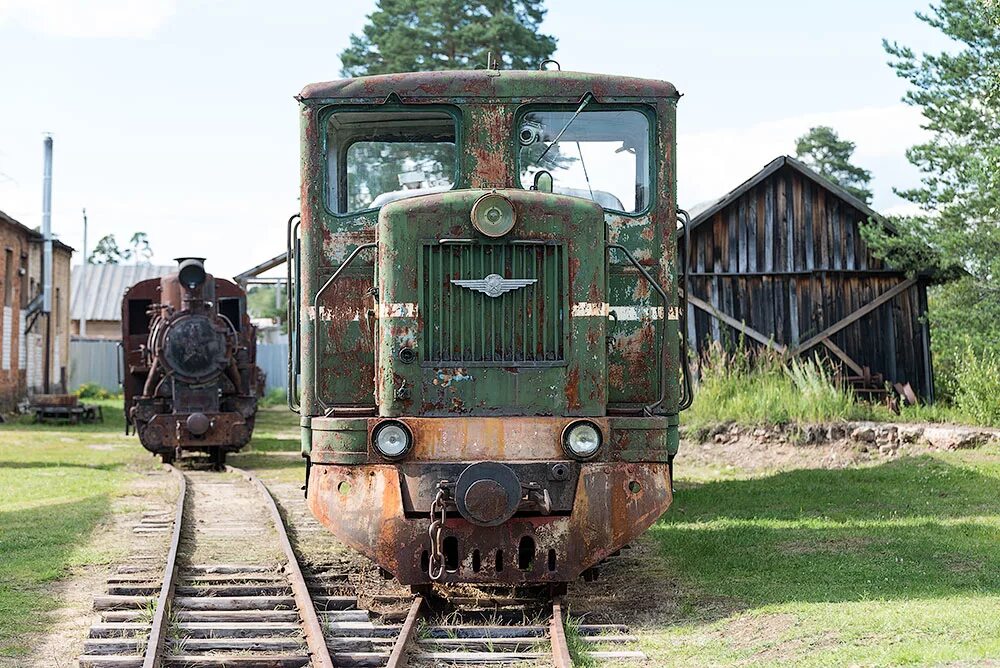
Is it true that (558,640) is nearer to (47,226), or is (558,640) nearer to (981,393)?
(981,393)

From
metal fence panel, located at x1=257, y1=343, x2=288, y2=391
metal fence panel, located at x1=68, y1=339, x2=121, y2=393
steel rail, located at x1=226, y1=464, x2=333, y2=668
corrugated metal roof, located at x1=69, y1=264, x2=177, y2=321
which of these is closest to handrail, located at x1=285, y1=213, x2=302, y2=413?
steel rail, located at x1=226, y1=464, x2=333, y2=668

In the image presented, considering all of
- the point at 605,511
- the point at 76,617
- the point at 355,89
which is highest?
the point at 355,89

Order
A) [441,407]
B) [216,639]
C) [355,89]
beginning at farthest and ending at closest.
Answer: [355,89] → [441,407] → [216,639]

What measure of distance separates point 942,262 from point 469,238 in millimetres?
13096

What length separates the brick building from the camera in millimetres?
30203

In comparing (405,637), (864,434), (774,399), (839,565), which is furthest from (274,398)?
(405,637)

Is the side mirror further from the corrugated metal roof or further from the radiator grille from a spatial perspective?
the corrugated metal roof

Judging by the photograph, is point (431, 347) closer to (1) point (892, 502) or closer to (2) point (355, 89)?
(2) point (355, 89)

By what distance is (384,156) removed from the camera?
8.38 m

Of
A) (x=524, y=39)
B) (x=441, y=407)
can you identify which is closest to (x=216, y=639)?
(x=441, y=407)

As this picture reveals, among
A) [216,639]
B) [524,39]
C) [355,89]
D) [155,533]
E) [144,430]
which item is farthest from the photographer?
[524,39]

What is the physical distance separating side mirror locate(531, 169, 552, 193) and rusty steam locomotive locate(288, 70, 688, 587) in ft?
0.04

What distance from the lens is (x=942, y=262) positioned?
18578mm

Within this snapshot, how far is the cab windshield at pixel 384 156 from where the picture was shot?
8.31 metres
